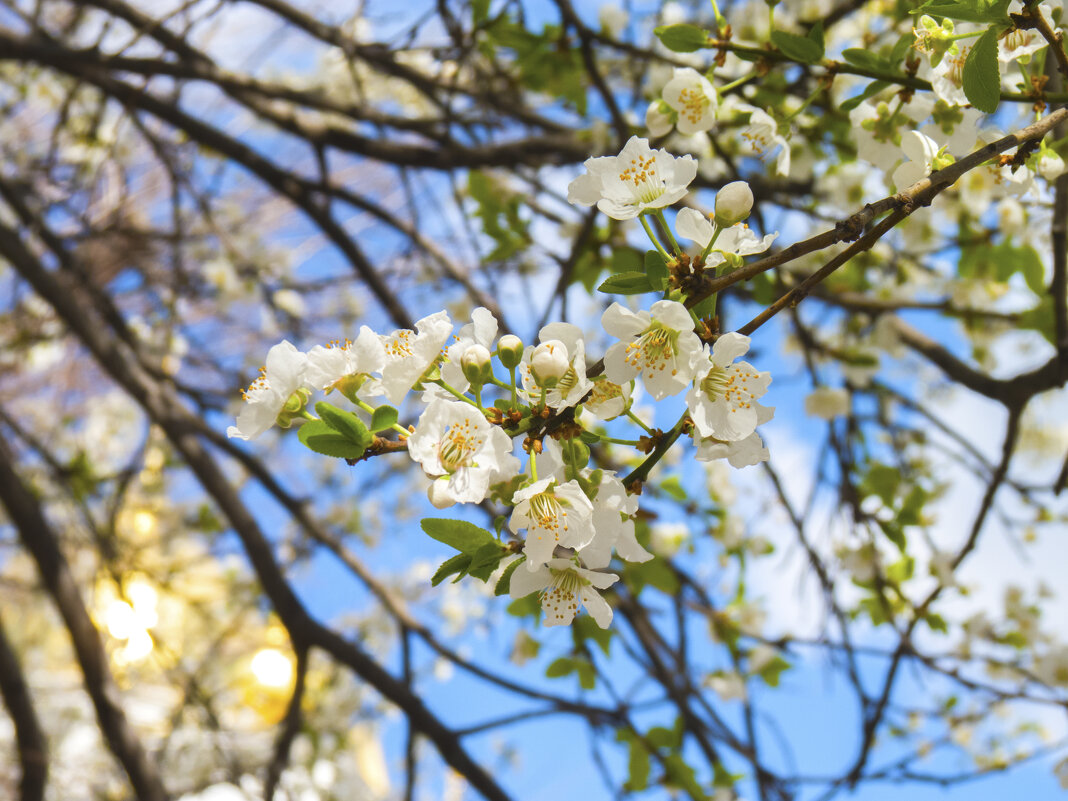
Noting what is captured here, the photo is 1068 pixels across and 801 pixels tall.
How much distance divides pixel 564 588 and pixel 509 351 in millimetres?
253

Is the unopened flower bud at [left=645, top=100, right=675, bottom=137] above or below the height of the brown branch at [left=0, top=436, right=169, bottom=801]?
above

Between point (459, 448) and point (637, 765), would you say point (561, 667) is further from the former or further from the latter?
point (459, 448)

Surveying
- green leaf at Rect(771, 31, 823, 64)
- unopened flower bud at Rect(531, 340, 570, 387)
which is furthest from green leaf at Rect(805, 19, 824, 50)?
unopened flower bud at Rect(531, 340, 570, 387)

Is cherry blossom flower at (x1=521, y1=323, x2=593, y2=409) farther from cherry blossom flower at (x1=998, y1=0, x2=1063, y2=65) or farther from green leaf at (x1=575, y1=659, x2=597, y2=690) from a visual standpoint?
green leaf at (x1=575, y1=659, x2=597, y2=690)

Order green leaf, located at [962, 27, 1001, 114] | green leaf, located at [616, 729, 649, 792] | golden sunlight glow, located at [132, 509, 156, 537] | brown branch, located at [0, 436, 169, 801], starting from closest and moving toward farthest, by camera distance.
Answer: green leaf, located at [962, 27, 1001, 114]
green leaf, located at [616, 729, 649, 792]
brown branch, located at [0, 436, 169, 801]
golden sunlight glow, located at [132, 509, 156, 537]

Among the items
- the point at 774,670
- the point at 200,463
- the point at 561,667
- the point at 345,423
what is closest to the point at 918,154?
the point at 345,423

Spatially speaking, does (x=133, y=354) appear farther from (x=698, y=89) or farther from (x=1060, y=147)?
(x=1060, y=147)

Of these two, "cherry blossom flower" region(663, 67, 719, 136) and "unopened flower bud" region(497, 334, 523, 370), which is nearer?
"unopened flower bud" region(497, 334, 523, 370)

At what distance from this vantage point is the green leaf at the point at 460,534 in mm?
691

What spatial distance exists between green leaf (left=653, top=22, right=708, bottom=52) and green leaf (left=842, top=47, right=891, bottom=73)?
0.18m

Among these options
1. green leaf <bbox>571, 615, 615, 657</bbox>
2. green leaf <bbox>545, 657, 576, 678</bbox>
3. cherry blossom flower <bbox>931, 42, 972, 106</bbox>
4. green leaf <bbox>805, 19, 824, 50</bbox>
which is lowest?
green leaf <bbox>545, 657, 576, 678</bbox>

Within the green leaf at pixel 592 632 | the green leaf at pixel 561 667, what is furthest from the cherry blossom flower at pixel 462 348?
the green leaf at pixel 561 667

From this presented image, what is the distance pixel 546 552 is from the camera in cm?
67

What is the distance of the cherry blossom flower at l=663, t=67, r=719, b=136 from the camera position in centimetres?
106
